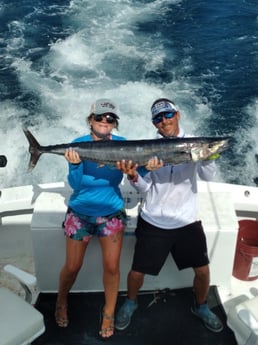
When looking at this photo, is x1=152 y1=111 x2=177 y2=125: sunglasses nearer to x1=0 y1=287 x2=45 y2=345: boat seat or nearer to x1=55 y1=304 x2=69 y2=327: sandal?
x1=0 y1=287 x2=45 y2=345: boat seat

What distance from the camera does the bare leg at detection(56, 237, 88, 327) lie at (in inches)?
119

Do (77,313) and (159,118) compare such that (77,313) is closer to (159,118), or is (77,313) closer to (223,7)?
(159,118)

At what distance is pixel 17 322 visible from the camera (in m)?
2.43

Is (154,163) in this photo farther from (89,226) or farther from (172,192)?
(89,226)

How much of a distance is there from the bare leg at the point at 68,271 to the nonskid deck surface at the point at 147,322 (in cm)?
10

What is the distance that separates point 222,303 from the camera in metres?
3.44

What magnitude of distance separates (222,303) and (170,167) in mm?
1330

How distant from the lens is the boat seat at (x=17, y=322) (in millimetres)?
2357

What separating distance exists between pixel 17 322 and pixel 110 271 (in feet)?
2.59

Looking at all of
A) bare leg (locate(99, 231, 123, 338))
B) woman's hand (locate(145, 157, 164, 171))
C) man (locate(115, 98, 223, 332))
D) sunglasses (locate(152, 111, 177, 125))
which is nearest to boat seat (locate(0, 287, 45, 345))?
bare leg (locate(99, 231, 123, 338))

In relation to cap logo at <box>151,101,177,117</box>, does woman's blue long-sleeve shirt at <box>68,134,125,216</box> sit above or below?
below

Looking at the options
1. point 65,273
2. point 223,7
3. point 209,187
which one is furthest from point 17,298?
point 223,7

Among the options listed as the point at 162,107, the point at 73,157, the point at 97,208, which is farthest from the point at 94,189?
the point at 162,107

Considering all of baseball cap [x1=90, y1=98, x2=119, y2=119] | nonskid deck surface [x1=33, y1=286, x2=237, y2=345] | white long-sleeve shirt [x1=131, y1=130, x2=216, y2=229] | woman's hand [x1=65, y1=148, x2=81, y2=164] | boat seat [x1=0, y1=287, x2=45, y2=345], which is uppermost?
baseball cap [x1=90, y1=98, x2=119, y2=119]
